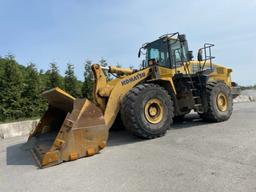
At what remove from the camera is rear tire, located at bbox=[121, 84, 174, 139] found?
634 centimetres

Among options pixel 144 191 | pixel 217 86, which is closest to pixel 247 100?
pixel 217 86

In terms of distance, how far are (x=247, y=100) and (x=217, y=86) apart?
11678 millimetres

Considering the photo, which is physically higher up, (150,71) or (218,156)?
(150,71)

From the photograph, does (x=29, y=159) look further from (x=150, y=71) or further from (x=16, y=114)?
(x=16, y=114)

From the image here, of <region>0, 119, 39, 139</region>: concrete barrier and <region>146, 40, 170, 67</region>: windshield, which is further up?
<region>146, 40, 170, 67</region>: windshield

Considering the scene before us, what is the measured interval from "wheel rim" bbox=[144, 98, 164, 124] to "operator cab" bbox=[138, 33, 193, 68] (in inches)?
55.7

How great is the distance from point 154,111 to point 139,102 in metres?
0.60

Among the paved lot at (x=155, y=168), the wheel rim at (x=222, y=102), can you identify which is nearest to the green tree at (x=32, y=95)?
the paved lot at (x=155, y=168)

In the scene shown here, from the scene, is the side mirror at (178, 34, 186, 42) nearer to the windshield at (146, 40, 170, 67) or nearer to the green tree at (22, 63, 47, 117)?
the windshield at (146, 40, 170, 67)

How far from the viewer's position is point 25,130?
10.5 m

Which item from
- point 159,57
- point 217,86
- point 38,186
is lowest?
point 38,186

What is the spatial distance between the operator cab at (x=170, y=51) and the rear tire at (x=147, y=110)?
4.30 feet

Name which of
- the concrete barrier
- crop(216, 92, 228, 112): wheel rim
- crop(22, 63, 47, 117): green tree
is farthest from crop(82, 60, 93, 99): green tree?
crop(216, 92, 228, 112): wheel rim

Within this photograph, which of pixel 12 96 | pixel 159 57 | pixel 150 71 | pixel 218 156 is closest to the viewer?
pixel 218 156
